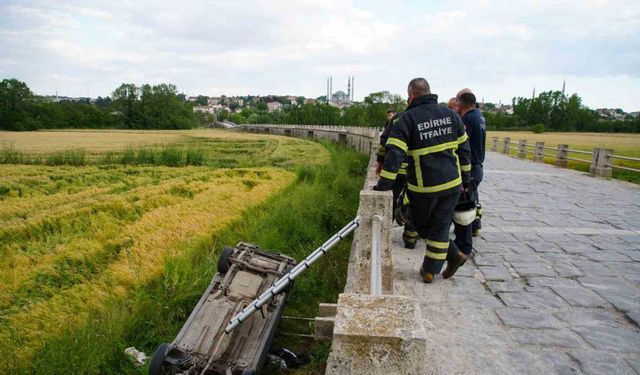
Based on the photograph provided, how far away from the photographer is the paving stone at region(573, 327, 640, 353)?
331 centimetres

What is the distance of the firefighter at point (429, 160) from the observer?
157 inches

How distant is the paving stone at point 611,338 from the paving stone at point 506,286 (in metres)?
0.89

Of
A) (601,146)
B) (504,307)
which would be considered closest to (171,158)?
(504,307)

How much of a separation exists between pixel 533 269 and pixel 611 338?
1609 mm

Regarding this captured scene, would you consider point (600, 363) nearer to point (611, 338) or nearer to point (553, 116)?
point (611, 338)

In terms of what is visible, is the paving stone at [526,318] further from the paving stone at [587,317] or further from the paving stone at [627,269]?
the paving stone at [627,269]

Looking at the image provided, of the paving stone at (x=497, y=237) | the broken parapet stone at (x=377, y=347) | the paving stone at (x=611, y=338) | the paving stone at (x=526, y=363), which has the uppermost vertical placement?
the broken parapet stone at (x=377, y=347)

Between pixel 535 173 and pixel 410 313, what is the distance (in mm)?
14833

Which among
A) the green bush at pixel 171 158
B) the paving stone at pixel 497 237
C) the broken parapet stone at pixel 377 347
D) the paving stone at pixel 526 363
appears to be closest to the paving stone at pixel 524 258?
the paving stone at pixel 497 237

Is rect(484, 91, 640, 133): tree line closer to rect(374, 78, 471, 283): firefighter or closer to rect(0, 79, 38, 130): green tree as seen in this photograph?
rect(0, 79, 38, 130): green tree

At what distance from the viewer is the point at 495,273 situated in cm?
492

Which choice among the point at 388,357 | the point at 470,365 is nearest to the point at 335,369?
the point at 388,357

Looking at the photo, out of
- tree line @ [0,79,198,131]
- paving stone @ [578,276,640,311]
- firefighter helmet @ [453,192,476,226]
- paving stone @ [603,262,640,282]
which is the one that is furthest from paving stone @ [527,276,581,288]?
tree line @ [0,79,198,131]

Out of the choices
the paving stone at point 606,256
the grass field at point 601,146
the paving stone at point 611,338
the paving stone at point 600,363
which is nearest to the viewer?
the paving stone at point 600,363
